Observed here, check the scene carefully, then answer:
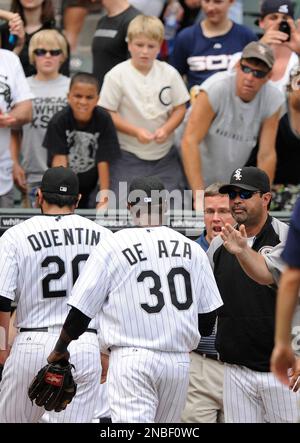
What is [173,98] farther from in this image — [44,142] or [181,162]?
[44,142]

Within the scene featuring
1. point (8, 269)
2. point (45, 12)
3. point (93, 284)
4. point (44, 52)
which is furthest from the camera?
point (45, 12)

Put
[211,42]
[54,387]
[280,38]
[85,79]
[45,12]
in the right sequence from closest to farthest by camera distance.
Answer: [54,387] < [85,79] < [280,38] < [211,42] < [45,12]

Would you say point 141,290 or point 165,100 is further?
point 165,100

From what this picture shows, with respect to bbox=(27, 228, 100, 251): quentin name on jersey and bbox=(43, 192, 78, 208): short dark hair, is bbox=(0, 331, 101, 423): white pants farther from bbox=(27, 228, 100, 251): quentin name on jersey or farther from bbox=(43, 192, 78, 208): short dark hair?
bbox=(43, 192, 78, 208): short dark hair

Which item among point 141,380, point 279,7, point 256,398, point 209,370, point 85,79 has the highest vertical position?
point 279,7

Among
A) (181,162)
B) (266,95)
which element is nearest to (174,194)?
(181,162)

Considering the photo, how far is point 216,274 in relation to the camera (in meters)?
7.48

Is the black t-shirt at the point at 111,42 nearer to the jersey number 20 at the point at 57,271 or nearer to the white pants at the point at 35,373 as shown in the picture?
the jersey number 20 at the point at 57,271

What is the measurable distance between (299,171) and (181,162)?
1.05 metres

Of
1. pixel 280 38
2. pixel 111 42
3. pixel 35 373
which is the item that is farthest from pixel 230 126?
pixel 35 373

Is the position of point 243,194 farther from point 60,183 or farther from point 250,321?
point 60,183

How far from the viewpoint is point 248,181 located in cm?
727

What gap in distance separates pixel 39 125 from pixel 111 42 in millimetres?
1026

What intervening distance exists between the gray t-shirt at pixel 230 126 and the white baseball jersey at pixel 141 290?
2.84 metres
